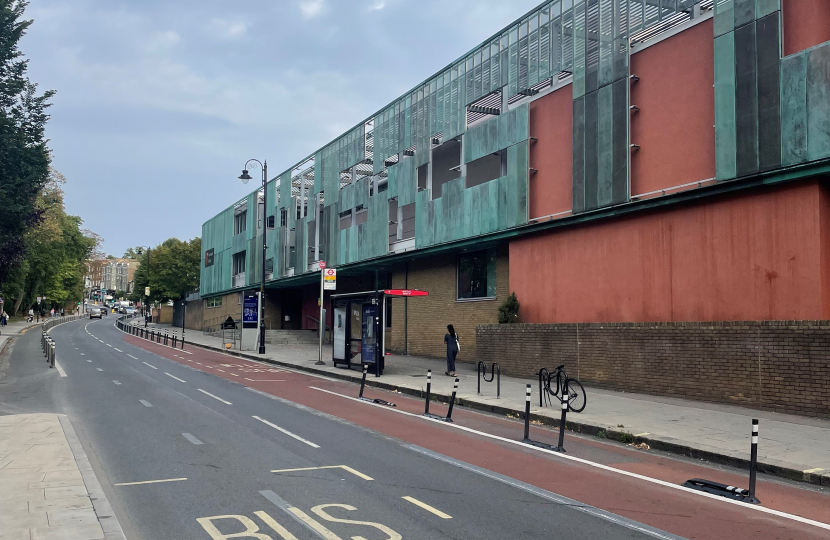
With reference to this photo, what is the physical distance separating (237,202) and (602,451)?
49.8 meters

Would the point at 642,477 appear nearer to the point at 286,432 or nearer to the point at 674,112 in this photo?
the point at 286,432

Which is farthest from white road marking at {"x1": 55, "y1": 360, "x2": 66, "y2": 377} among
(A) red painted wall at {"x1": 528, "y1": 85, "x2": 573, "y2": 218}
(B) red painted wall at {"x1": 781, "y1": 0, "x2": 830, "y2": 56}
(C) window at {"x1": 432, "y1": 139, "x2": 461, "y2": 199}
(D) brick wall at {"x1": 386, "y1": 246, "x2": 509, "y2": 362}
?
(B) red painted wall at {"x1": 781, "y1": 0, "x2": 830, "y2": 56}

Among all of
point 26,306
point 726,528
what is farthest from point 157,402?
point 26,306

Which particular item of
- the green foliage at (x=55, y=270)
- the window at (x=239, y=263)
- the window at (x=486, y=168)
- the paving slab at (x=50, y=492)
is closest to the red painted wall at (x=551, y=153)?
the window at (x=486, y=168)

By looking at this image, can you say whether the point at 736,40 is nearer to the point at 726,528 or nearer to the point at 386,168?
the point at 726,528

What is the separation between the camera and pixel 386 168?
A: 1275 inches

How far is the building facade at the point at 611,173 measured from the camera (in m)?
14.7

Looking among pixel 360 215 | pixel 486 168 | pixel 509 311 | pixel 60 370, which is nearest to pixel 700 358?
pixel 509 311

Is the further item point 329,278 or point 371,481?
point 329,278

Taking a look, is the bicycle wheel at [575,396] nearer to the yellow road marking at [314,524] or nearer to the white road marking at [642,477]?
the white road marking at [642,477]

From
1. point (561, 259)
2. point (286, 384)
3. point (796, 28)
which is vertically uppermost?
point (796, 28)

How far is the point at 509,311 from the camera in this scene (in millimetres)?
23016

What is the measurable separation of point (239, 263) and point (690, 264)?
146 feet

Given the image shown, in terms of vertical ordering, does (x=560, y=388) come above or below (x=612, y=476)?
above
